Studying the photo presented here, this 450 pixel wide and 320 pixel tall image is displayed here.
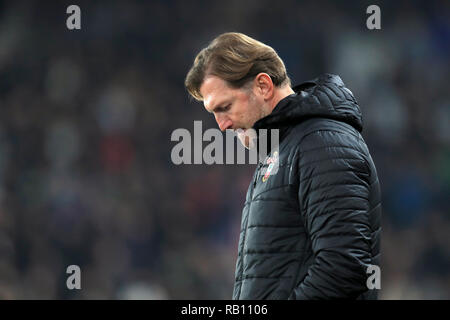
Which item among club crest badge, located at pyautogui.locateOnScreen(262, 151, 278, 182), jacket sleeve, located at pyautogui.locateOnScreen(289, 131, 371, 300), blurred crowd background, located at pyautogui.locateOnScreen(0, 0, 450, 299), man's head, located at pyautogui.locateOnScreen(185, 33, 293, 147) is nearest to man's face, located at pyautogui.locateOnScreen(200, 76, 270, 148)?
man's head, located at pyautogui.locateOnScreen(185, 33, 293, 147)

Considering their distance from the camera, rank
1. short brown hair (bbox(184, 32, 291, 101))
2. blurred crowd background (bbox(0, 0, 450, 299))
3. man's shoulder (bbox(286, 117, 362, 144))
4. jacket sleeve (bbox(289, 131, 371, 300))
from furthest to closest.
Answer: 1. blurred crowd background (bbox(0, 0, 450, 299))
2. short brown hair (bbox(184, 32, 291, 101))
3. man's shoulder (bbox(286, 117, 362, 144))
4. jacket sleeve (bbox(289, 131, 371, 300))

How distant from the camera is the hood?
5.08ft

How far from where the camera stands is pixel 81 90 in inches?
201

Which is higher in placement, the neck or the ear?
the ear

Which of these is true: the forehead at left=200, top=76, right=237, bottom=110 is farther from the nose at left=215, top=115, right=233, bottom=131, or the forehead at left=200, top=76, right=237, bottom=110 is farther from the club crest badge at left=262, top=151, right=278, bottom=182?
the club crest badge at left=262, top=151, right=278, bottom=182

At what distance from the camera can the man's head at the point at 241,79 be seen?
1.68 m

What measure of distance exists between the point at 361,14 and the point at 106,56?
202 cm

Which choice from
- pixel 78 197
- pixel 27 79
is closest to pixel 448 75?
pixel 78 197

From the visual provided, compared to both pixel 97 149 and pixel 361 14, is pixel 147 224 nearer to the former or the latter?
pixel 97 149

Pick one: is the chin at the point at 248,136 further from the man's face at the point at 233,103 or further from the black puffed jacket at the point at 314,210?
the black puffed jacket at the point at 314,210

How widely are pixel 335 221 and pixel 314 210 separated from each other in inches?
2.0

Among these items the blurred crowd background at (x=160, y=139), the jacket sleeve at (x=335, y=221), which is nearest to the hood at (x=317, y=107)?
the jacket sleeve at (x=335, y=221)

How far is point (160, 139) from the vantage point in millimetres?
4973

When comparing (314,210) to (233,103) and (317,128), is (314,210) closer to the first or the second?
(317,128)
